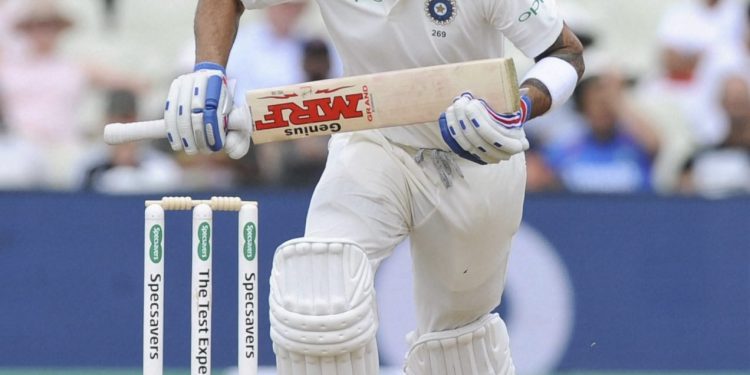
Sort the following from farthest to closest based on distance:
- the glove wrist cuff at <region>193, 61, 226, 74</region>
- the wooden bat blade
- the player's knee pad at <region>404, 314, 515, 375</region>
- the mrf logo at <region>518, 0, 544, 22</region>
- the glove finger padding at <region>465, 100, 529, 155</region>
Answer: the player's knee pad at <region>404, 314, 515, 375</region> → the mrf logo at <region>518, 0, 544, 22</region> → the glove wrist cuff at <region>193, 61, 226, 74</region> → the wooden bat blade → the glove finger padding at <region>465, 100, 529, 155</region>

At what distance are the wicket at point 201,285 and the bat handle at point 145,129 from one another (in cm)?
30

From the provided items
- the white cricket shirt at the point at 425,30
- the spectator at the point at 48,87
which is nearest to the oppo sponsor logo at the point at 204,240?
the white cricket shirt at the point at 425,30

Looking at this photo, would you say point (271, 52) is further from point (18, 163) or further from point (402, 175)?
point (402, 175)

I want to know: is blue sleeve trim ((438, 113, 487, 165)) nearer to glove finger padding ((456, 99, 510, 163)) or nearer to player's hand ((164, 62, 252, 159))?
glove finger padding ((456, 99, 510, 163))

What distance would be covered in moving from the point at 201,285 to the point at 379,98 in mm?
769

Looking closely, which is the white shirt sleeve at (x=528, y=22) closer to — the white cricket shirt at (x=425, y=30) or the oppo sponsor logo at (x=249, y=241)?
the white cricket shirt at (x=425, y=30)

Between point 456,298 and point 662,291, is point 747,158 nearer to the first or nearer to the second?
point 662,291

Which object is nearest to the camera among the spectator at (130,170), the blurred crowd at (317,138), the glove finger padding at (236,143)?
the glove finger padding at (236,143)

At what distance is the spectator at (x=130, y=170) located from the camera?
740 cm

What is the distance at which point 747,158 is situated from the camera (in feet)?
25.7

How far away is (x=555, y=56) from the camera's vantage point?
441 centimetres

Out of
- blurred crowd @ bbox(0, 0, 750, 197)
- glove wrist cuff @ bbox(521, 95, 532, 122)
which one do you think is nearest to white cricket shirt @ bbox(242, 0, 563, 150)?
glove wrist cuff @ bbox(521, 95, 532, 122)

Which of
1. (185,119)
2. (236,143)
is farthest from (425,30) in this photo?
(185,119)

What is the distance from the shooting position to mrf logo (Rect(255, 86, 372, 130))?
13.2 feet
